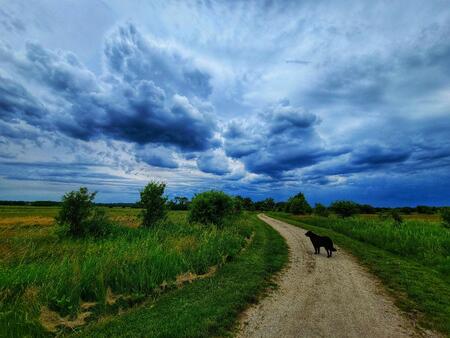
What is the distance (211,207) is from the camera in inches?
874

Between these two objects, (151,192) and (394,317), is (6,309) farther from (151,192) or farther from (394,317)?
(151,192)

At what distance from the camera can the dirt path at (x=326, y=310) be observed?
521 cm

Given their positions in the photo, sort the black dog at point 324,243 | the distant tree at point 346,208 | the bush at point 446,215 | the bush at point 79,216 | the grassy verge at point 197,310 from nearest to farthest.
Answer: the grassy verge at point 197,310
the black dog at point 324,243
the bush at point 79,216
the bush at point 446,215
the distant tree at point 346,208

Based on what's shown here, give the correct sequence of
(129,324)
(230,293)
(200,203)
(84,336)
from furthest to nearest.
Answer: (200,203), (230,293), (129,324), (84,336)

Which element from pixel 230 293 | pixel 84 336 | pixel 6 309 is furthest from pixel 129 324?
pixel 6 309

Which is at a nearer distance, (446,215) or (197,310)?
(197,310)

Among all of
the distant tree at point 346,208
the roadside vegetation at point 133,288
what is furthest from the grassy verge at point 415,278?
the distant tree at point 346,208

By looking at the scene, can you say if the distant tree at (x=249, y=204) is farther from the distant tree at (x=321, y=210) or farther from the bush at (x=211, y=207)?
the bush at (x=211, y=207)

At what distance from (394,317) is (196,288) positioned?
17.3 feet

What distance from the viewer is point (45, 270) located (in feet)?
25.8

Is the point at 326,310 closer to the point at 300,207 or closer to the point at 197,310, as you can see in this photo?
the point at 197,310

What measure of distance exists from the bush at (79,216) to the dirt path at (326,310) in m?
16.1

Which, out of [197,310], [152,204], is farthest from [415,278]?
[152,204]

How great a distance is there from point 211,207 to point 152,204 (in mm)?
5627
